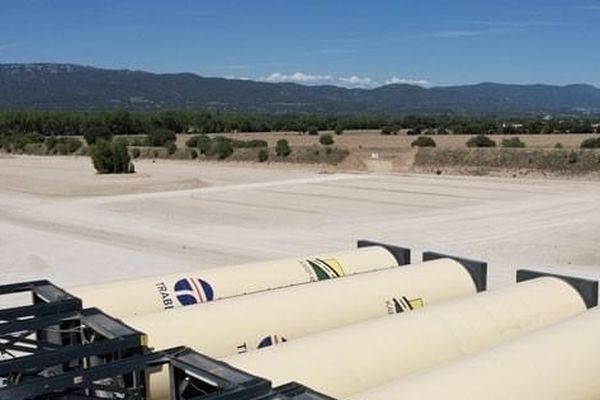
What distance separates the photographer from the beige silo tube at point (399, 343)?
5.18 metres

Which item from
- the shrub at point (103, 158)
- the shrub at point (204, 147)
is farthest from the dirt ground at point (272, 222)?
the shrub at point (204, 147)

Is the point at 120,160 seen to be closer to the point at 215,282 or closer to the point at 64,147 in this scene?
the point at 64,147

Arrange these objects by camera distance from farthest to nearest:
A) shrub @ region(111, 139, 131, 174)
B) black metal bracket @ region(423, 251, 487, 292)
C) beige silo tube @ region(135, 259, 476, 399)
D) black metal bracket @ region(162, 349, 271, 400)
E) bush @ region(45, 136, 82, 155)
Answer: bush @ region(45, 136, 82, 155) → shrub @ region(111, 139, 131, 174) → black metal bracket @ region(423, 251, 487, 292) → beige silo tube @ region(135, 259, 476, 399) → black metal bracket @ region(162, 349, 271, 400)

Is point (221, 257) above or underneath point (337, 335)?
underneath

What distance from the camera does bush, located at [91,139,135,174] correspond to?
139 feet

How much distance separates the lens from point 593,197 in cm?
2975

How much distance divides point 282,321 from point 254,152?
51.9 metres

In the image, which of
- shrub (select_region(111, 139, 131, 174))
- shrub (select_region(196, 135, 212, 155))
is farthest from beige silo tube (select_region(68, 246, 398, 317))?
shrub (select_region(196, 135, 212, 155))

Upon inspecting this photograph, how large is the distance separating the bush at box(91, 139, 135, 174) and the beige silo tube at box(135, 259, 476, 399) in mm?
36608

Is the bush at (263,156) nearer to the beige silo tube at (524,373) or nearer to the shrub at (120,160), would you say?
the shrub at (120,160)

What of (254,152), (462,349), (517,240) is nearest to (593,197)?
(517,240)

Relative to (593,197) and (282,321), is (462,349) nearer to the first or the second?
(282,321)

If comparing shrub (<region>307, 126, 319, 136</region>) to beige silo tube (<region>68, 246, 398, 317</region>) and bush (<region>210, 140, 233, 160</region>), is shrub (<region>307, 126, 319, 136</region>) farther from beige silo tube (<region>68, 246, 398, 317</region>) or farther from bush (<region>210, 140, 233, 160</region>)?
beige silo tube (<region>68, 246, 398, 317</region>)

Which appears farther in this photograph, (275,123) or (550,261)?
(275,123)
